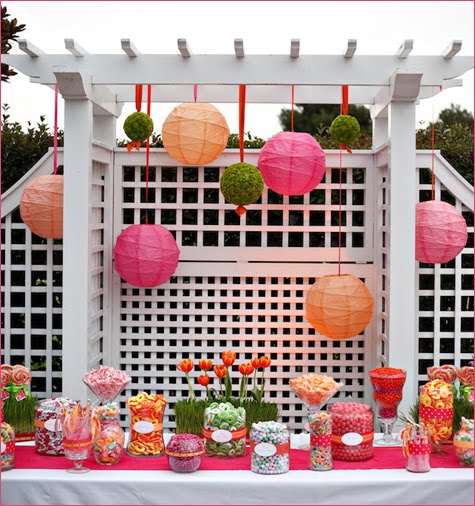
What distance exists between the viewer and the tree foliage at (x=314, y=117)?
44.0 feet

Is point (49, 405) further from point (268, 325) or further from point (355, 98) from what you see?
point (355, 98)

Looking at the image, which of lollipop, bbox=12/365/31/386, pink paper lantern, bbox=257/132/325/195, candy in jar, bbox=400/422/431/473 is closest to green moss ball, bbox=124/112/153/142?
pink paper lantern, bbox=257/132/325/195

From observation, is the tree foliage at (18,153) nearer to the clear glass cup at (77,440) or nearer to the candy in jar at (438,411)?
the clear glass cup at (77,440)

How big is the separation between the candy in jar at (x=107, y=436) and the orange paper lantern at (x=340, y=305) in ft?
3.88

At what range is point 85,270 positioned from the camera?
369 cm

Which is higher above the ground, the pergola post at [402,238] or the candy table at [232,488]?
the pergola post at [402,238]

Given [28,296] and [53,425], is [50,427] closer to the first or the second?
[53,425]

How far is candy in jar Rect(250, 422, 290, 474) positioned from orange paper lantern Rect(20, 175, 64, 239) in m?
1.55

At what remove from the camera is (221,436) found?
3176 mm

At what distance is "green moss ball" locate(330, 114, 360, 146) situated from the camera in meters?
3.98

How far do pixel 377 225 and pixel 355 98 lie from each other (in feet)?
2.25

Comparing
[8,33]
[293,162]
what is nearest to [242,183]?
[293,162]

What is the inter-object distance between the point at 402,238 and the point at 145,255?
3.97 feet

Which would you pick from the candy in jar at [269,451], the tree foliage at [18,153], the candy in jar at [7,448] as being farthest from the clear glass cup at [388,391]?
the tree foliage at [18,153]
